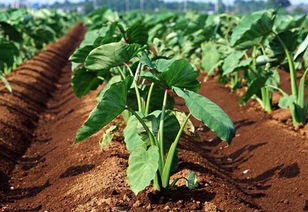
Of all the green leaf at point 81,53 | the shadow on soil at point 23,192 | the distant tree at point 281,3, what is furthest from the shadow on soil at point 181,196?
the distant tree at point 281,3

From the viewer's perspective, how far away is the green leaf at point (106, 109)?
2738mm

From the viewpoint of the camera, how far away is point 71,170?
412 cm

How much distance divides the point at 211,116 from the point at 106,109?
1.98 feet

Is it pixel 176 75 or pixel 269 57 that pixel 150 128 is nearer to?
pixel 176 75

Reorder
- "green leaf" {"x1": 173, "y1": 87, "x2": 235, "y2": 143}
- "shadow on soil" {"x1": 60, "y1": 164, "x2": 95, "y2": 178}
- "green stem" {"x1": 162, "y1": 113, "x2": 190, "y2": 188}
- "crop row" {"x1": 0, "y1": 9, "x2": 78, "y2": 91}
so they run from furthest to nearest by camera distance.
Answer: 1. "crop row" {"x1": 0, "y1": 9, "x2": 78, "y2": 91}
2. "shadow on soil" {"x1": 60, "y1": 164, "x2": 95, "y2": 178}
3. "green stem" {"x1": 162, "y1": 113, "x2": 190, "y2": 188}
4. "green leaf" {"x1": 173, "y1": 87, "x2": 235, "y2": 143}

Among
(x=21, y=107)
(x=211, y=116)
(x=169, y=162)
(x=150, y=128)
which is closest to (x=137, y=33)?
(x=150, y=128)

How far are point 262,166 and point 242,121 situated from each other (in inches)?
61.8

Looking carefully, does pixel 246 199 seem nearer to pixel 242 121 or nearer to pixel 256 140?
pixel 256 140

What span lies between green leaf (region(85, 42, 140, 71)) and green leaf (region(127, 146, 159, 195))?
0.67m

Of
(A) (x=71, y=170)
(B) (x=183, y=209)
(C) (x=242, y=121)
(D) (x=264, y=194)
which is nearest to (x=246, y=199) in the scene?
(D) (x=264, y=194)

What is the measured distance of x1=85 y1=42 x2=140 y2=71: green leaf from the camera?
318 cm

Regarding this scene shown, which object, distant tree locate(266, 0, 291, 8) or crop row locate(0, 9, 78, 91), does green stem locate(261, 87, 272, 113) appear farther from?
crop row locate(0, 9, 78, 91)

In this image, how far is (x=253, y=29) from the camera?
482cm

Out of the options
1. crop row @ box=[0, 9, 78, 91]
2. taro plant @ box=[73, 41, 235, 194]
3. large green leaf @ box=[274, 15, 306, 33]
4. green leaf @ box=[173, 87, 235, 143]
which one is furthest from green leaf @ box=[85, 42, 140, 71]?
large green leaf @ box=[274, 15, 306, 33]
